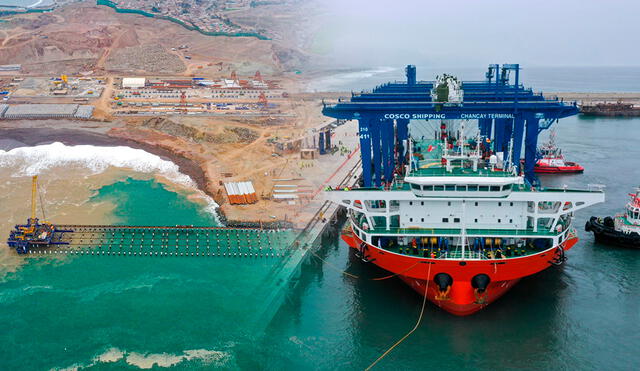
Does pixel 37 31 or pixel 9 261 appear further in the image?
pixel 37 31

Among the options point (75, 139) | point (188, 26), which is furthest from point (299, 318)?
point (188, 26)

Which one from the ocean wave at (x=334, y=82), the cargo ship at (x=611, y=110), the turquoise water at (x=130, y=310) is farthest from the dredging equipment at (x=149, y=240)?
the ocean wave at (x=334, y=82)

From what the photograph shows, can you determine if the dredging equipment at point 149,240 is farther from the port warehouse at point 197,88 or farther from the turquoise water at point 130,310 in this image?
the port warehouse at point 197,88

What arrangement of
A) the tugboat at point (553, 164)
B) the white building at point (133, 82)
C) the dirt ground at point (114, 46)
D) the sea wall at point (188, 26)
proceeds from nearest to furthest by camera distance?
the tugboat at point (553, 164)
the white building at point (133, 82)
the dirt ground at point (114, 46)
the sea wall at point (188, 26)

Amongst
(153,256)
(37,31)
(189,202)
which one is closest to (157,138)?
(189,202)

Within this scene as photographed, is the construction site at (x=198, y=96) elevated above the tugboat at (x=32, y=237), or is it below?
above

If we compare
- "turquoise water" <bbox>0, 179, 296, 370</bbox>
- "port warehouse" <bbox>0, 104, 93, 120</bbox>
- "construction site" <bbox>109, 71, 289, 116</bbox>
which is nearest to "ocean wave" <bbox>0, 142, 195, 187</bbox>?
"construction site" <bbox>109, 71, 289, 116</bbox>

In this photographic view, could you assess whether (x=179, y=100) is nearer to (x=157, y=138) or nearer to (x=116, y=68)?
(x=157, y=138)
